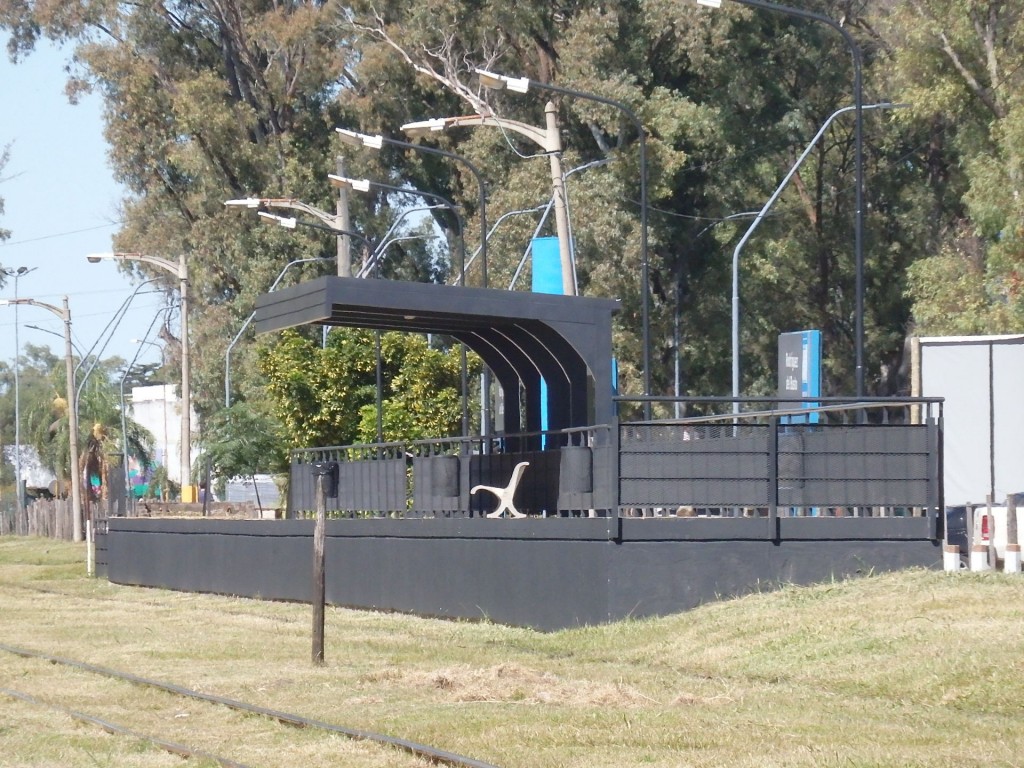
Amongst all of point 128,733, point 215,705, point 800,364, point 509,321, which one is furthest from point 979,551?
point 128,733

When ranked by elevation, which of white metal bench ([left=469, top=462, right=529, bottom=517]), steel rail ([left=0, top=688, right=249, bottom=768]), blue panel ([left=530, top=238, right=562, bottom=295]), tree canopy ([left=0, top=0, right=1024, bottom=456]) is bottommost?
steel rail ([left=0, top=688, right=249, bottom=768])

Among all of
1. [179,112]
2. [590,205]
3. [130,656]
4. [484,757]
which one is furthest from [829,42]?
[484,757]

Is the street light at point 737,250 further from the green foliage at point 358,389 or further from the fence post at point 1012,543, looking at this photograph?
the fence post at point 1012,543

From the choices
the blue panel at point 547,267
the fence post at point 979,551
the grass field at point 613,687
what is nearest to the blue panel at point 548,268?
the blue panel at point 547,267

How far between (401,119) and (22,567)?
785 inches

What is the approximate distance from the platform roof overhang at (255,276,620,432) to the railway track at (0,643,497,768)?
5.41 metres

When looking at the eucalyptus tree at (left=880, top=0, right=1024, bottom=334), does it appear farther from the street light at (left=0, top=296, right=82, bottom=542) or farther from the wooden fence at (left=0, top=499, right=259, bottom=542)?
the street light at (left=0, top=296, right=82, bottom=542)

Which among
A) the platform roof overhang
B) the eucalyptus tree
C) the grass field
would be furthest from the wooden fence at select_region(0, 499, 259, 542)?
the eucalyptus tree

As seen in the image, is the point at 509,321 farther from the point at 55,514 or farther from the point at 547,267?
the point at 55,514

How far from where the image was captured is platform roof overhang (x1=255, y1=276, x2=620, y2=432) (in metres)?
19.2

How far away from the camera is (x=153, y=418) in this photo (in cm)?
10506

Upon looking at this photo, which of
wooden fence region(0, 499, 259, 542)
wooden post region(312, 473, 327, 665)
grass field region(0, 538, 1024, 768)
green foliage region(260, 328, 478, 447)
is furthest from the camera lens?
green foliage region(260, 328, 478, 447)

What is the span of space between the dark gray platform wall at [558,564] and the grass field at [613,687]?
17.2 inches

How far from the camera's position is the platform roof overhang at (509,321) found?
19.2 meters
